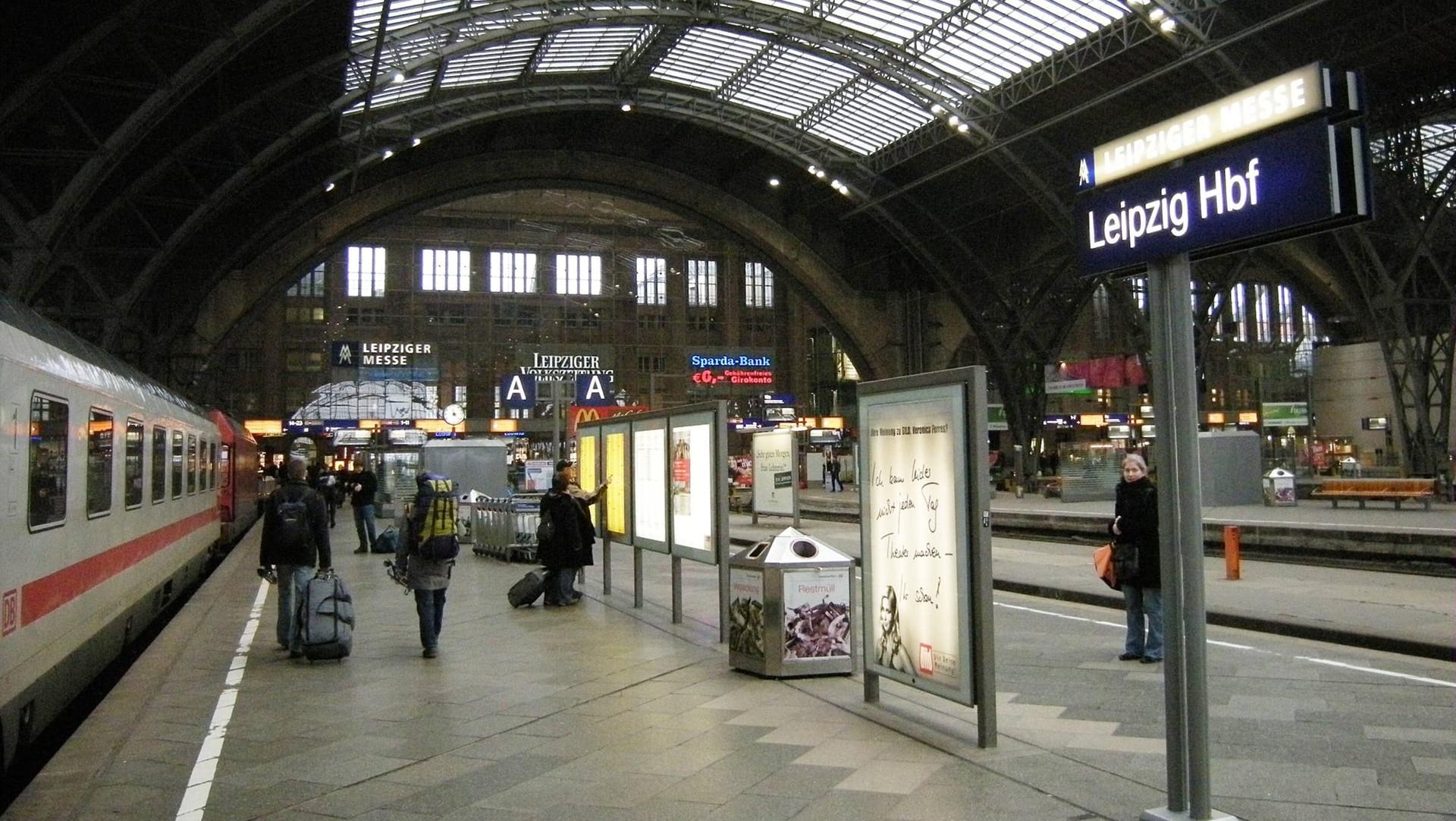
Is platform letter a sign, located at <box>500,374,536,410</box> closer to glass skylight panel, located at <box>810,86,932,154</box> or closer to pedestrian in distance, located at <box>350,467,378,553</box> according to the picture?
pedestrian in distance, located at <box>350,467,378,553</box>

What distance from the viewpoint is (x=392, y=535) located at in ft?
67.7

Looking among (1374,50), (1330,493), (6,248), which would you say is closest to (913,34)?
(1374,50)

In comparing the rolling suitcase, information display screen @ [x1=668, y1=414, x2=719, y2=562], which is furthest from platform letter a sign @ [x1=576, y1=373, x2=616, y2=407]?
→ the rolling suitcase

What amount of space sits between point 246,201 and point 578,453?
26.7 meters

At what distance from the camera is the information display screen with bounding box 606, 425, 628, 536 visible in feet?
41.2

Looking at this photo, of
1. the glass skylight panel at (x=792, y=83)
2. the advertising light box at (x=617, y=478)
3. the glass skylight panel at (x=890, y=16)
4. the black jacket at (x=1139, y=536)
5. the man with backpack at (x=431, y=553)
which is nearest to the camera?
the black jacket at (x=1139, y=536)

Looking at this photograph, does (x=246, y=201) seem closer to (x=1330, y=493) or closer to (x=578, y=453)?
(x=578, y=453)

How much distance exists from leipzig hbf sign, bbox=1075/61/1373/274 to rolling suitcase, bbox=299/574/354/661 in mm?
6816

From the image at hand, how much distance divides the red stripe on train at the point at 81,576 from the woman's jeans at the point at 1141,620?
7243mm

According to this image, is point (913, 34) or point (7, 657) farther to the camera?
point (913, 34)

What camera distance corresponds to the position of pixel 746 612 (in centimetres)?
827

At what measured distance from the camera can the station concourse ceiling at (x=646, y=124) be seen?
71.6 ft

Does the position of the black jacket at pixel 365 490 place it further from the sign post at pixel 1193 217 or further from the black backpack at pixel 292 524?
the sign post at pixel 1193 217

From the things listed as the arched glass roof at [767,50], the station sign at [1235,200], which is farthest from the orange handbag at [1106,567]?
the arched glass roof at [767,50]
